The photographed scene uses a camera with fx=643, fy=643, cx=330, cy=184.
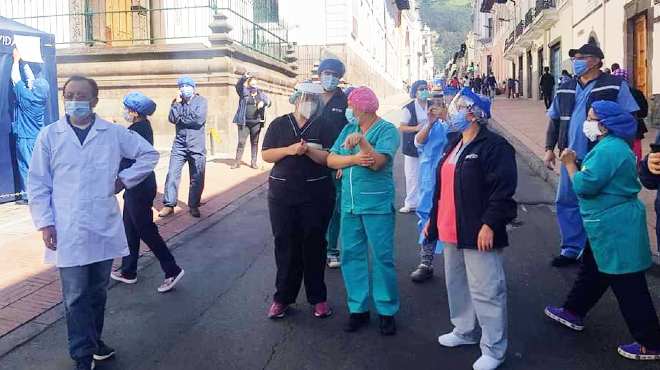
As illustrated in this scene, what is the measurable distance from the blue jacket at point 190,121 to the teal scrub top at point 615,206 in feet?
17.4

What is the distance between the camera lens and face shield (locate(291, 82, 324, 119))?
462cm

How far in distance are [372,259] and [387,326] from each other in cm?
47

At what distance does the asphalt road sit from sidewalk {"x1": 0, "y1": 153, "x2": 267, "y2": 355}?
25cm

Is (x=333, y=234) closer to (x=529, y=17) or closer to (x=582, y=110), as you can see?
(x=582, y=110)

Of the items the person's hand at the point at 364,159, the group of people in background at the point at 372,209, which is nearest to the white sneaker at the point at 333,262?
the group of people in background at the point at 372,209

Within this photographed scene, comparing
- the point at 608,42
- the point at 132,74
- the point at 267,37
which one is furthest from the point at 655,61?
the point at 132,74

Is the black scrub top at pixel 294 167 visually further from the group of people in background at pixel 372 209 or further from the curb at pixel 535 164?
the curb at pixel 535 164

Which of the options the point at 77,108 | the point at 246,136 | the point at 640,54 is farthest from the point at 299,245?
the point at 640,54

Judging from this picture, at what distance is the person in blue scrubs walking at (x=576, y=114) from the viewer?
5.64 m

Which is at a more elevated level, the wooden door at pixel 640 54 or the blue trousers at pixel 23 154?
the wooden door at pixel 640 54

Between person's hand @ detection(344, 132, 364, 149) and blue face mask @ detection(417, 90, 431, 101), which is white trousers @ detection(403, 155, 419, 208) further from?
person's hand @ detection(344, 132, 364, 149)

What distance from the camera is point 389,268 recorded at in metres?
4.45

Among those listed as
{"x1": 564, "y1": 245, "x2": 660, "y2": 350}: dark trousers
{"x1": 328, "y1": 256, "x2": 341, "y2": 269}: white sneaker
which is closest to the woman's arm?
{"x1": 328, "y1": 256, "x2": 341, "y2": 269}: white sneaker

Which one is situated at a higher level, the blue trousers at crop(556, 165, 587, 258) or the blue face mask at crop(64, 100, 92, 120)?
the blue face mask at crop(64, 100, 92, 120)
